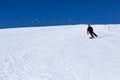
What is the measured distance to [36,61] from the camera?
51.3 feet

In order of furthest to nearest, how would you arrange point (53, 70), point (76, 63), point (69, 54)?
point (69, 54) → point (76, 63) → point (53, 70)

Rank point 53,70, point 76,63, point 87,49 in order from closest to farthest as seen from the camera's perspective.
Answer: point 53,70 → point 76,63 → point 87,49

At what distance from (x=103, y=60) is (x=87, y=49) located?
3105mm

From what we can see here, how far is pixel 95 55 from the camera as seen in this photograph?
53.1 feet

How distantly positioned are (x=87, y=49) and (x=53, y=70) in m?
4.89

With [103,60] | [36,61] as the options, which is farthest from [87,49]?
[36,61]

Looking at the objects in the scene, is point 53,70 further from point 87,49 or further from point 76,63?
point 87,49

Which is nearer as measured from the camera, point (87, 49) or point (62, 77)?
point (62, 77)

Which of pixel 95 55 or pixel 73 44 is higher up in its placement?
pixel 73 44

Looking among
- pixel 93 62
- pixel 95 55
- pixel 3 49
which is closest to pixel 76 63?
pixel 93 62

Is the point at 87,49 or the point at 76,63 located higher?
the point at 87,49

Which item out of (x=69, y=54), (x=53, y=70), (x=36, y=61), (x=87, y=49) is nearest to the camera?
(x=53, y=70)

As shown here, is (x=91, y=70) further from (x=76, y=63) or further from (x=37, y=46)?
(x=37, y=46)

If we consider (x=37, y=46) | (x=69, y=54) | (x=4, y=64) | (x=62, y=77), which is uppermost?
(x=37, y=46)
